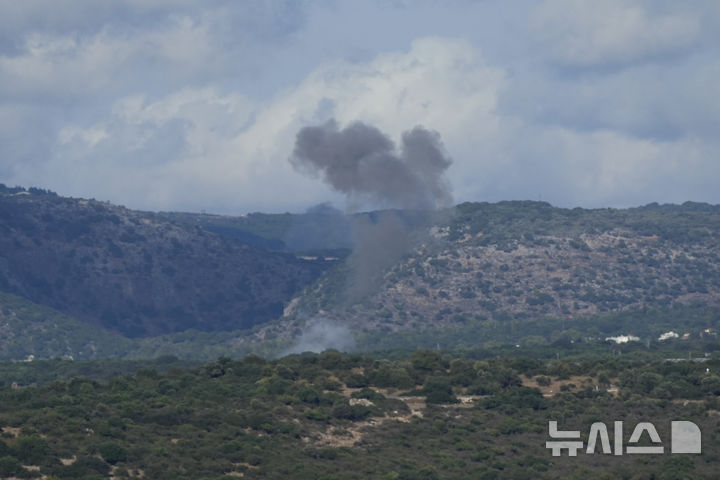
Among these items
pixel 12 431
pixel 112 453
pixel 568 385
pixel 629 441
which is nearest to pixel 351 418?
pixel 629 441

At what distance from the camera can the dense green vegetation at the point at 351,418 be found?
8200cm

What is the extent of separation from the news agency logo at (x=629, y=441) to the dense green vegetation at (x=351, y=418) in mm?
808

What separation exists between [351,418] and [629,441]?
19591 mm

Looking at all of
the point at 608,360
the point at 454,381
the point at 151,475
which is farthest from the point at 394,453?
the point at 608,360

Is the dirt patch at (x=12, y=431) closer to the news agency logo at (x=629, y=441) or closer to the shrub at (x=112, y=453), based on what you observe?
the shrub at (x=112, y=453)

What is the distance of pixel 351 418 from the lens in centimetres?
10181

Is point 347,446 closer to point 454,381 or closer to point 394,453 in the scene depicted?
point 394,453

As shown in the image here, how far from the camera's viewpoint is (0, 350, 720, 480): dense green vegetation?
82.0m

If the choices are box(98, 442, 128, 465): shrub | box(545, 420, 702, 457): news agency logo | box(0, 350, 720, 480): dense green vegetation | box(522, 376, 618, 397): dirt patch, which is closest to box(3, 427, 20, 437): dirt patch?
box(0, 350, 720, 480): dense green vegetation

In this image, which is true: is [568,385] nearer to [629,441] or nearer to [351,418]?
[629,441]

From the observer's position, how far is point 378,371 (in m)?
118

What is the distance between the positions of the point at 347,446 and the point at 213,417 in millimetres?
9069

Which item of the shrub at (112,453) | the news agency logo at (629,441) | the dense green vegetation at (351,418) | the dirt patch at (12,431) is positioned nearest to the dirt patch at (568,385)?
the dense green vegetation at (351,418)

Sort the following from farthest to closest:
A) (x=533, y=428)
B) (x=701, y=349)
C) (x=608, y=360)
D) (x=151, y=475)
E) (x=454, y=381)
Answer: (x=701, y=349) → (x=608, y=360) → (x=454, y=381) → (x=533, y=428) → (x=151, y=475)
